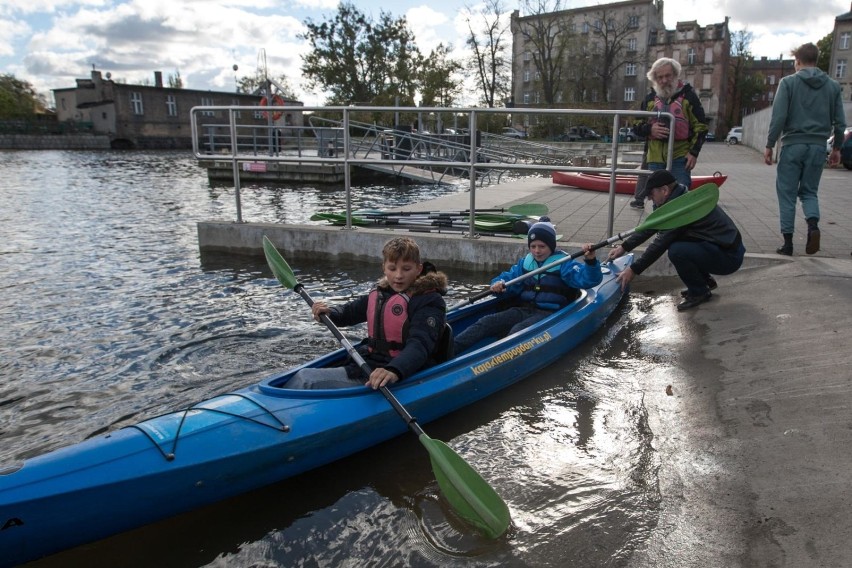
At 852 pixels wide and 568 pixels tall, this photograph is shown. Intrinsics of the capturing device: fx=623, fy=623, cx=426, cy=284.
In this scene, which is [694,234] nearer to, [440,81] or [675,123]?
[675,123]

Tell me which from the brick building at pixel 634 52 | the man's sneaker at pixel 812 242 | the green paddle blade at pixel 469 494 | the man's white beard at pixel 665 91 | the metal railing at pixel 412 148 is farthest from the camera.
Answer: the brick building at pixel 634 52

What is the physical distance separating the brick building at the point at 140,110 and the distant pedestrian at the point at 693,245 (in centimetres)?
5303

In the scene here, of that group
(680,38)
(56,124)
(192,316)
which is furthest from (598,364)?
(680,38)

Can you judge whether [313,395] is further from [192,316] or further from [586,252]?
[192,316]

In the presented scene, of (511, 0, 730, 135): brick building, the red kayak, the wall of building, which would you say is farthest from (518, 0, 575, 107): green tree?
the red kayak

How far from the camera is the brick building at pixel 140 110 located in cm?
5572

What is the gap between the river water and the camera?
2.83 meters

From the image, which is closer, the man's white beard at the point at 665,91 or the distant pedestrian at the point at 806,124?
the distant pedestrian at the point at 806,124

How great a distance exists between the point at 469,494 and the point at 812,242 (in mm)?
4778

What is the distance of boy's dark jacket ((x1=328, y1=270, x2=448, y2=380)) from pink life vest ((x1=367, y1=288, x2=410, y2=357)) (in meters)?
0.04

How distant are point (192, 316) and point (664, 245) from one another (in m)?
4.39

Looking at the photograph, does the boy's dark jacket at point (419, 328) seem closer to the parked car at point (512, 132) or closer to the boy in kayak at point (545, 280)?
the boy in kayak at point (545, 280)

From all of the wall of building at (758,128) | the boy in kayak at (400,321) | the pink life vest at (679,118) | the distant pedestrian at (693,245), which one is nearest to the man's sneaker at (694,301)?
the distant pedestrian at (693,245)

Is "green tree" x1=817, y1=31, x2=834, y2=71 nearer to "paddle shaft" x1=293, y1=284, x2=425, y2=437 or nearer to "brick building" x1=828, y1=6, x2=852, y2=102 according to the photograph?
"brick building" x1=828, y1=6, x2=852, y2=102
